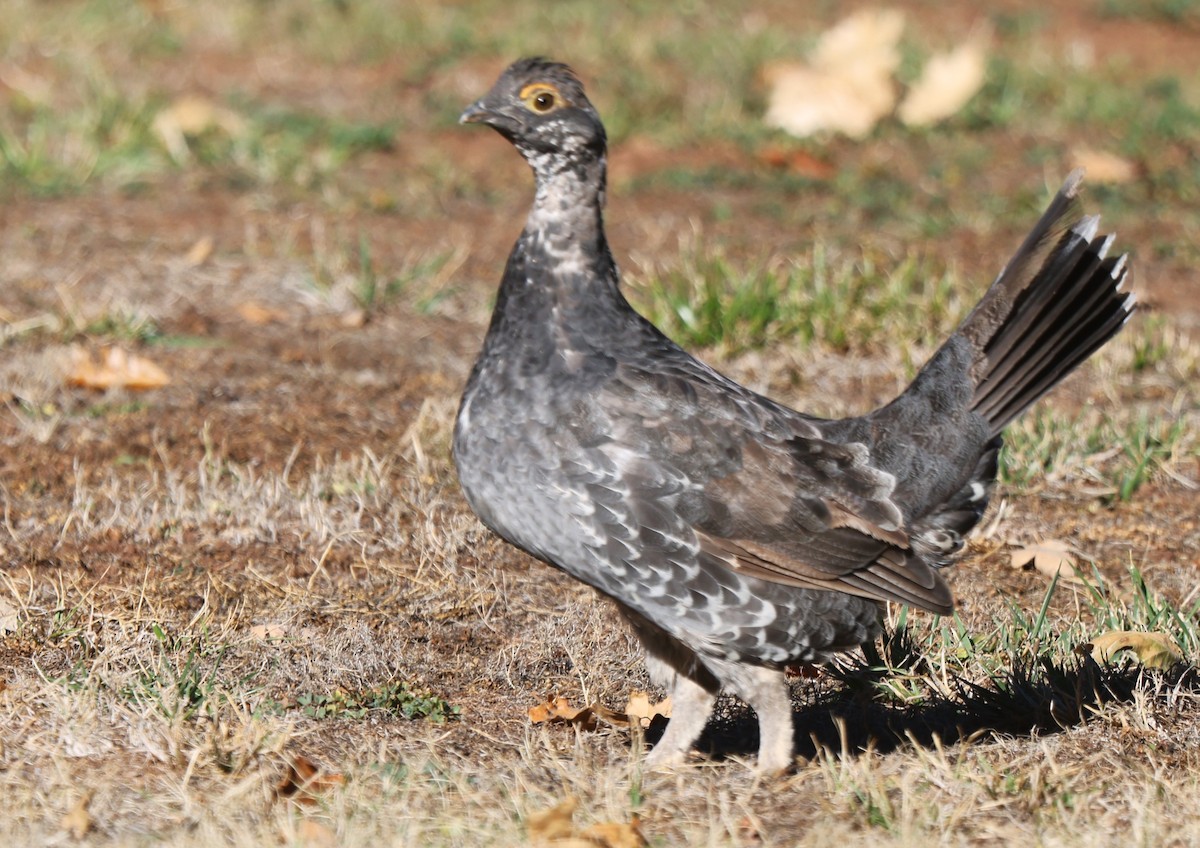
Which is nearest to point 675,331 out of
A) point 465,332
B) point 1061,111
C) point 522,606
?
point 465,332

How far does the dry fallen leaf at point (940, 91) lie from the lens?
34.0 ft

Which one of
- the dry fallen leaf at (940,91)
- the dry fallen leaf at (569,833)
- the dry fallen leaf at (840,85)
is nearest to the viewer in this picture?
the dry fallen leaf at (569,833)

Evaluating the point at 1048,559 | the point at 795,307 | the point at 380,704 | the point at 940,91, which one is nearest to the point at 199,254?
the point at 795,307

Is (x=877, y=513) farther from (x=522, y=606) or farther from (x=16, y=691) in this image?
(x=16, y=691)

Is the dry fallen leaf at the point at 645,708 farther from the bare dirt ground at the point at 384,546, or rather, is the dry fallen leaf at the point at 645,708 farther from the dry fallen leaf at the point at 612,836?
the dry fallen leaf at the point at 612,836

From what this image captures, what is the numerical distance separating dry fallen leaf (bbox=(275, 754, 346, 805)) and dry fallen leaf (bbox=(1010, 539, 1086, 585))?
2.60 m

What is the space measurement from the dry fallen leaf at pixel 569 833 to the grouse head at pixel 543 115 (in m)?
1.75

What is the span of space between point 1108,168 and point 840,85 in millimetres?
1790

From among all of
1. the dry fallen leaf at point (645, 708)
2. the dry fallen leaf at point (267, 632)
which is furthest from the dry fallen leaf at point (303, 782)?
the dry fallen leaf at point (645, 708)

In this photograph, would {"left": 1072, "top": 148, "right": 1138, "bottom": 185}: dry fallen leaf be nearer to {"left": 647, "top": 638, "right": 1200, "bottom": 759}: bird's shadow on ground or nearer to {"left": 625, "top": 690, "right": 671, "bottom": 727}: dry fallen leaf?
{"left": 647, "top": 638, "right": 1200, "bottom": 759}: bird's shadow on ground

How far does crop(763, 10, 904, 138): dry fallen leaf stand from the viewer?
10.1m

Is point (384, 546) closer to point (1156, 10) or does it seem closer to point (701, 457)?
point (701, 457)

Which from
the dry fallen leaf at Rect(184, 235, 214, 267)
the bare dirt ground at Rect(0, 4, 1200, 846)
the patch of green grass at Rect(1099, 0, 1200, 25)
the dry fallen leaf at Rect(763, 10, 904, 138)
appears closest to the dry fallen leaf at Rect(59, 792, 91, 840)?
the bare dirt ground at Rect(0, 4, 1200, 846)

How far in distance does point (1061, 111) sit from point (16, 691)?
7973 mm
